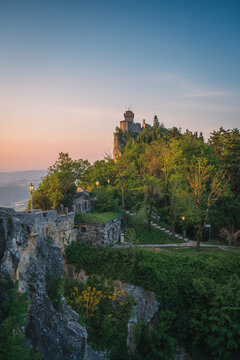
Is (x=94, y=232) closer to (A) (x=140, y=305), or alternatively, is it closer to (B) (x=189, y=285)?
(A) (x=140, y=305)

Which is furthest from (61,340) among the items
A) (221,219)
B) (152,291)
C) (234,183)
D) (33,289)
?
(234,183)

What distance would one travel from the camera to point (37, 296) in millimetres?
9156

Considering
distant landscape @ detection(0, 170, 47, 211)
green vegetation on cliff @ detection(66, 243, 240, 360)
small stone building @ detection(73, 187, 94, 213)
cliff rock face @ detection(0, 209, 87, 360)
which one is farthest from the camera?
distant landscape @ detection(0, 170, 47, 211)

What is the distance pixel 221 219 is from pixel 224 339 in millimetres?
12866

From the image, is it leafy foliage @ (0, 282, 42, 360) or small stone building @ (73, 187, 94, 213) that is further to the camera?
small stone building @ (73, 187, 94, 213)

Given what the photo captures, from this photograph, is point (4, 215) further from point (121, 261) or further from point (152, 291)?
point (152, 291)

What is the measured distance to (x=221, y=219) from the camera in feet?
77.5

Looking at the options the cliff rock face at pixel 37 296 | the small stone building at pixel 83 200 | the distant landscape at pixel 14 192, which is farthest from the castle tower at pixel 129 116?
the cliff rock face at pixel 37 296

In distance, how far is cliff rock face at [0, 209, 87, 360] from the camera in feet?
28.2

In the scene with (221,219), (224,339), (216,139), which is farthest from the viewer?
(216,139)

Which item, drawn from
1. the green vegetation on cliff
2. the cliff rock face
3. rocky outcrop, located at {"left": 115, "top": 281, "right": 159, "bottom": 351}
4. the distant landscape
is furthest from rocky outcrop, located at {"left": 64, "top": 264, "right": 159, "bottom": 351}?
the distant landscape

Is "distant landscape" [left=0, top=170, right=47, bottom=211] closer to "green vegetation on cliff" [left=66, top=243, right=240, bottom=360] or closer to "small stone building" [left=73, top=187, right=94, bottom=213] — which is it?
"small stone building" [left=73, top=187, right=94, bottom=213]

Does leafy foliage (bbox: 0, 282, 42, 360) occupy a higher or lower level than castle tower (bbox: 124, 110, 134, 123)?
lower

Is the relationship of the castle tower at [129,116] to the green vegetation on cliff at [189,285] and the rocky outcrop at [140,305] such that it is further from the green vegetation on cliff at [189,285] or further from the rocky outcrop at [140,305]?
the rocky outcrop at [140,305]
